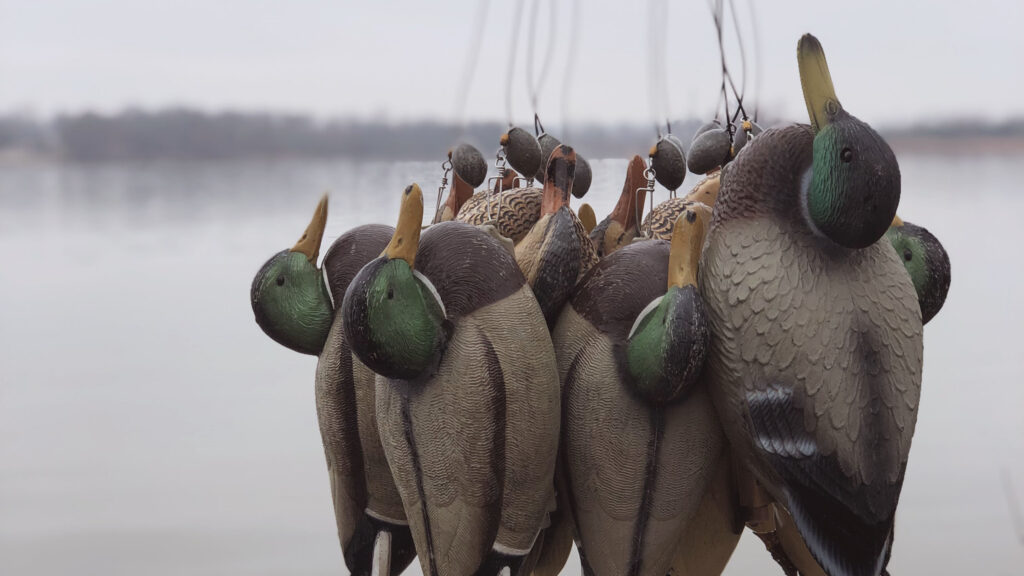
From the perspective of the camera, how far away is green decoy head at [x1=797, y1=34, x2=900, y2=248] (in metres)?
0.96

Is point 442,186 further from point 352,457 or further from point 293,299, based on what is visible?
point 352,457

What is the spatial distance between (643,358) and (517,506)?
21 cm

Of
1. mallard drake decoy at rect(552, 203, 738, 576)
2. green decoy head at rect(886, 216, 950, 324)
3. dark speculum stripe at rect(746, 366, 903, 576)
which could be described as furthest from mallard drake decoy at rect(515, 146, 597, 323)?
green decoy head at rect(886, 216, 950, 324)

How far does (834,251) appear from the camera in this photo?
1.01 meters

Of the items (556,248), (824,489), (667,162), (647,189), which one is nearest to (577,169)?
(667,162)

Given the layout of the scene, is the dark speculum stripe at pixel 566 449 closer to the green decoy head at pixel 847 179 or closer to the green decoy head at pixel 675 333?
the green decoy head at pixel 675 333

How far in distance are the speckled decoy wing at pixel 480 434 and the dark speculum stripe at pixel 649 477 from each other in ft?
0.34

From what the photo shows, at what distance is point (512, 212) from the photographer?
4.29 ft

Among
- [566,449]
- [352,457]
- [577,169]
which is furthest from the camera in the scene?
[577,169]

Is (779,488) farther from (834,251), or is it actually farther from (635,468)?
(834,251)

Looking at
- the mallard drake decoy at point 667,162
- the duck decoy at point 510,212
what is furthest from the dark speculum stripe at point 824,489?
the mallard drake decoy at point 667,162

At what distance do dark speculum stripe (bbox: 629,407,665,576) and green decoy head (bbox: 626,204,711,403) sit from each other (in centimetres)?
3

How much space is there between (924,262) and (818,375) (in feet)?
1.14

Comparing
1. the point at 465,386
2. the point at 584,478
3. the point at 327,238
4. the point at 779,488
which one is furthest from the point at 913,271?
the point at 327,238
